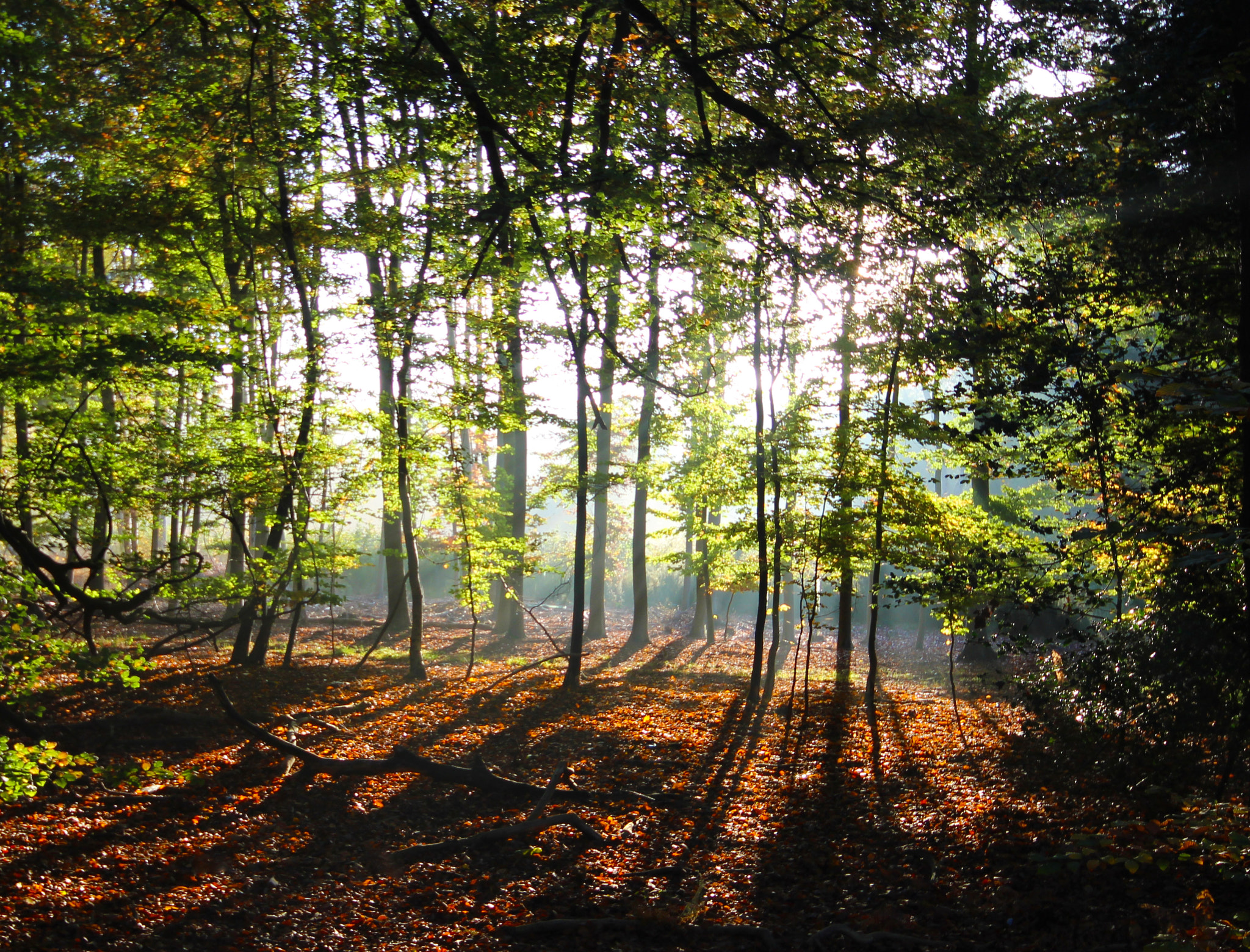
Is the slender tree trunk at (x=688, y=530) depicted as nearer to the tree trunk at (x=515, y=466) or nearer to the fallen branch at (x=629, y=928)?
the tree trunk at (x=515, y=466)

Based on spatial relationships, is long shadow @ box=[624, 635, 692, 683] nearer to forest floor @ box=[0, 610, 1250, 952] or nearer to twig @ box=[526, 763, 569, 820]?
forest floor @ box=[0, 610, 1250, 952]

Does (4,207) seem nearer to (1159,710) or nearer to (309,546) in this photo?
(309,546)

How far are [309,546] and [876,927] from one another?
27.9 feet

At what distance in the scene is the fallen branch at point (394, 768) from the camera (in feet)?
25.4

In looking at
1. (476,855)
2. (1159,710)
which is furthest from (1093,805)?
(476,855)

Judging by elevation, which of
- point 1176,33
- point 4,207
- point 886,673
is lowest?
point 886,673

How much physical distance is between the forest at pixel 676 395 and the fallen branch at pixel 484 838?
0.03 metres

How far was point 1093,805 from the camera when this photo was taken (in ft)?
20.8

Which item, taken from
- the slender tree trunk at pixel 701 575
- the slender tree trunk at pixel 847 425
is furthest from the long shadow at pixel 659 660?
the slender tree trunk at pixel 847 425

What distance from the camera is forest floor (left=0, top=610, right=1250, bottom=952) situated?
481cm

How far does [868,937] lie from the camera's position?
16.1 ft

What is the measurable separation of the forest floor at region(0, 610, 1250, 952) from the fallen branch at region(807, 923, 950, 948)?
0.02 metres

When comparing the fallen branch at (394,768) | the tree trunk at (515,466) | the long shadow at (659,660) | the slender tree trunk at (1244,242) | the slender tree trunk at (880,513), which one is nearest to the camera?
the slender tree trunk at (1244,242)

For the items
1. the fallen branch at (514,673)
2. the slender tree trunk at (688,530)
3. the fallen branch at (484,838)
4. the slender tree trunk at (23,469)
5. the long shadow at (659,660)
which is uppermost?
the slender tree trunk at (23,469)
